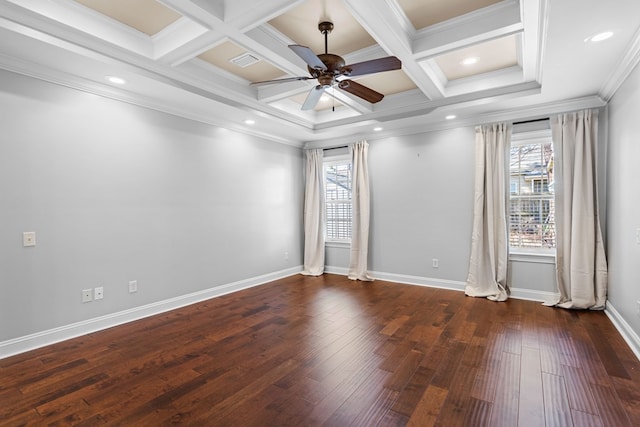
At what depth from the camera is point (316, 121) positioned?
17.4ft

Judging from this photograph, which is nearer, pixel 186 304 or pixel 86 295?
pixel 86 295

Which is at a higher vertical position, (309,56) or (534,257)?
(309,56)

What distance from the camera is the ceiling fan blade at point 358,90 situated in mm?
2930

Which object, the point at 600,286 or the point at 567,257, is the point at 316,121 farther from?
the point at 600,286

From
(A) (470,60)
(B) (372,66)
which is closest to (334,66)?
(B) (372,66)

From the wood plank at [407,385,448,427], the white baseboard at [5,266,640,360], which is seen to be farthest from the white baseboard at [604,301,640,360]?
the wood plank at [407,385,448,427]

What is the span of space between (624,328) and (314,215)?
4.38 m

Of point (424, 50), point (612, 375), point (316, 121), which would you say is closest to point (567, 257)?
point (612, 375)

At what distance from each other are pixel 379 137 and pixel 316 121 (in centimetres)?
111

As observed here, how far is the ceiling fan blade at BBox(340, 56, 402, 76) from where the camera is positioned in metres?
2.49

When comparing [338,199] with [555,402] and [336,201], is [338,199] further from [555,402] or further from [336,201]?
[555,402]

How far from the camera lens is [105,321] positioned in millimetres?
3346

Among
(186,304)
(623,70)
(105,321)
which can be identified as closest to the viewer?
(623,70)

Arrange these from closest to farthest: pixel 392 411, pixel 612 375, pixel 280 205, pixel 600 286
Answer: pixel 392 411 < pixel 612 375 < pixel 600 286 < pixel 280 205
